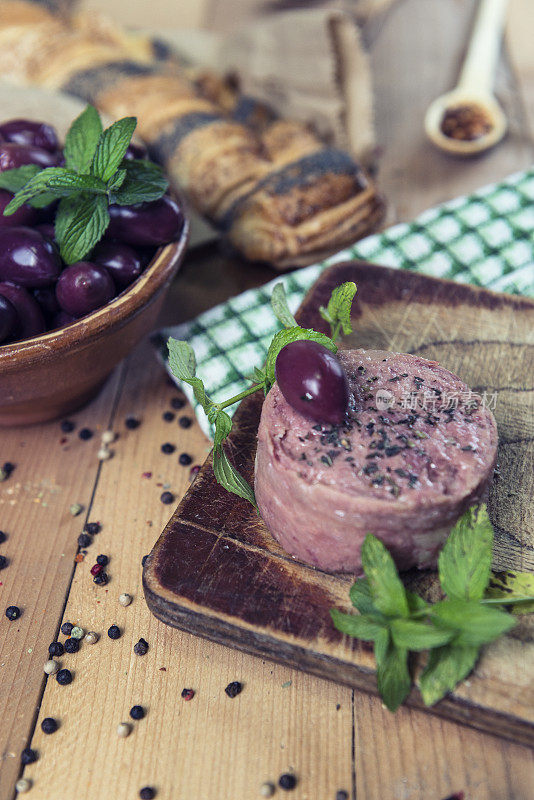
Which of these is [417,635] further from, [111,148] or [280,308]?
[111,148]

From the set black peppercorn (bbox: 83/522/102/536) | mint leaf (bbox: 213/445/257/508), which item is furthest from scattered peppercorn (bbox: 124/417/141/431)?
mint leaf (bbox: 213/445/257/508)

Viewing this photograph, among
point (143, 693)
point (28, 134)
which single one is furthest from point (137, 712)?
point (28, 134)

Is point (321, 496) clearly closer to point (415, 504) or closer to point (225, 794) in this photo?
point (415, 504)

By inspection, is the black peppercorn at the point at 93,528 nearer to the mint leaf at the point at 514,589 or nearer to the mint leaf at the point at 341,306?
the mint leaf at the point at 341,306

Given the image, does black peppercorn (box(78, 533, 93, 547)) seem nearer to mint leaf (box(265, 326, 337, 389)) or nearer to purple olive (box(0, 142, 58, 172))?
mint leaf (box(265, 326, 337, 389))

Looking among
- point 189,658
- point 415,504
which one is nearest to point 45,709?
point 189,658

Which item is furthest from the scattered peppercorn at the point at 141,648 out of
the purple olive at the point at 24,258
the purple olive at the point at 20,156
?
the purple olive at the point at 20,156
